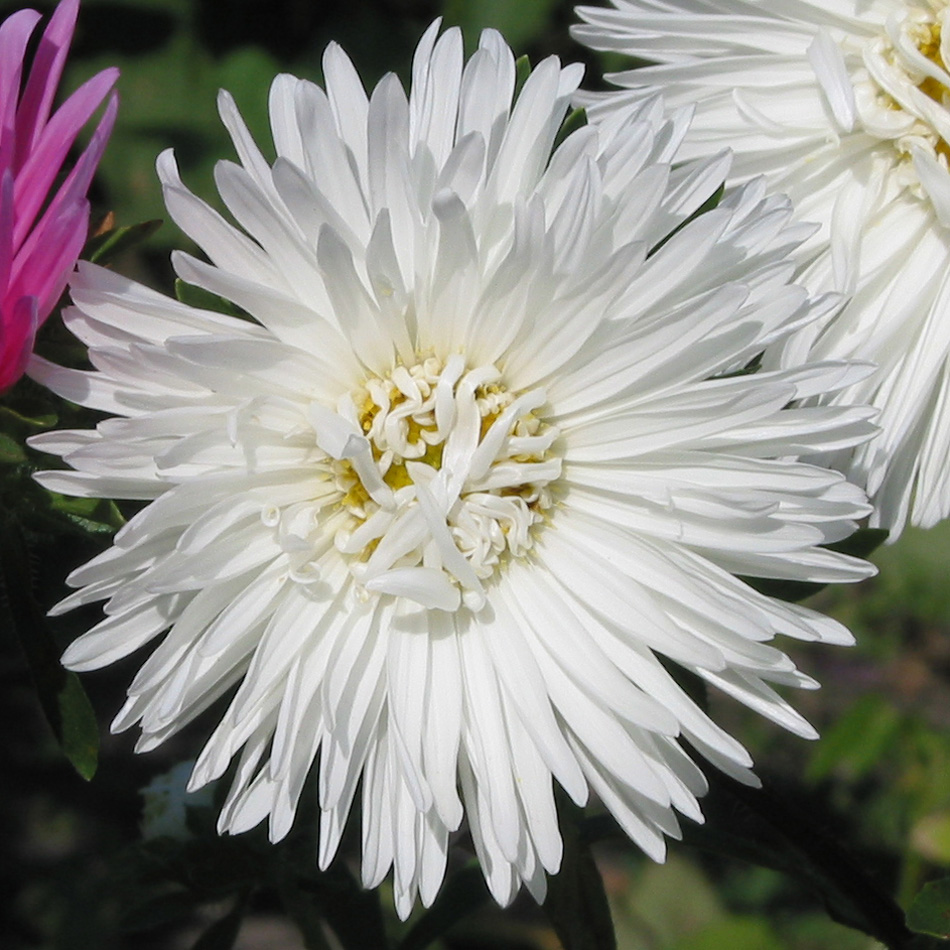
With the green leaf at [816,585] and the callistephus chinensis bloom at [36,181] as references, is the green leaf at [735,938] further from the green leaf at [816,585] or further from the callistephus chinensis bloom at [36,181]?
the callistephus chinensis bloom at [36,181]

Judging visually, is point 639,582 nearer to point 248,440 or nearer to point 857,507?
point 857,507

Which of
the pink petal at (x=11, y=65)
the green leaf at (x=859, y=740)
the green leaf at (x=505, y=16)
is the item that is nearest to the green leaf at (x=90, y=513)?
the pink petal at (x=11, y=65)

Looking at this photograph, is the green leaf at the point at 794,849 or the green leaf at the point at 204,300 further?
the green leaf at the point at 794,849

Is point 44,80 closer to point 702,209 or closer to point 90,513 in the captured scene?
point 90,513

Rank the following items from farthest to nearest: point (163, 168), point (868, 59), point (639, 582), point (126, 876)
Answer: point (126, 876) → point (868, 59) → point (639, 582) → point (163, 168)

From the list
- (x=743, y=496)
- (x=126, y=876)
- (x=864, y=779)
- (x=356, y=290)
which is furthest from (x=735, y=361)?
(x=864, y=779)

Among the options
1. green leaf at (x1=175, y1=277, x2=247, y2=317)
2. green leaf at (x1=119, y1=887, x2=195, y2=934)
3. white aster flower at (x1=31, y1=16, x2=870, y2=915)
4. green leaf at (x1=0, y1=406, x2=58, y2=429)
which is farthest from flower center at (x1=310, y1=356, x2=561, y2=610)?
green leaf at (x1=119, y1=887, x2=195, y2=934)

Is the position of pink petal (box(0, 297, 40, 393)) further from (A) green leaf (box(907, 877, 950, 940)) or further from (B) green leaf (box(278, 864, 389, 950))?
(A) green leaf (box(907, 877, 950, 940))
